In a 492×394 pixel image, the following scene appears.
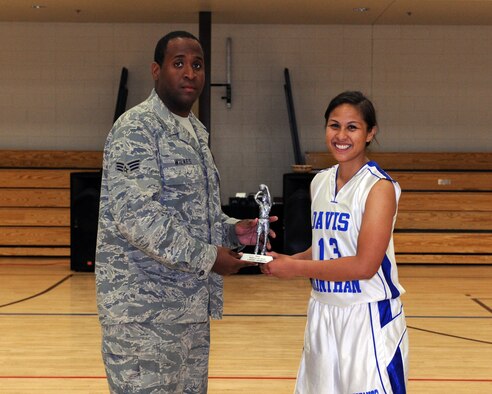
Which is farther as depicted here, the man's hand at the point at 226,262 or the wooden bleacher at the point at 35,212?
the wooden bleacher at the point at 35,212

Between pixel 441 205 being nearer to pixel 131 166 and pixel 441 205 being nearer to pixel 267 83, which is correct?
pixel 267 83

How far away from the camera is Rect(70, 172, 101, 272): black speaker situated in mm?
8992

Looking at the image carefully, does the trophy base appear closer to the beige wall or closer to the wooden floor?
the wooden floor

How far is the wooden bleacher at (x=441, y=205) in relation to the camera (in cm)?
987

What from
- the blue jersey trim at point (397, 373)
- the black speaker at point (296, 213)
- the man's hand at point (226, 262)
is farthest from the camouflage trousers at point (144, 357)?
the black speaker at point (296, 213)

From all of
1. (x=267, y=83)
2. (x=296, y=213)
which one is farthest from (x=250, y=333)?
(x=267, y=83)

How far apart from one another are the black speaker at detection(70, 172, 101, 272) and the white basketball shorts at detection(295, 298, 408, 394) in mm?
6613

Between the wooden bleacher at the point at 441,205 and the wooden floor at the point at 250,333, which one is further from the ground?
the wooden bleacher at the point at 441,205

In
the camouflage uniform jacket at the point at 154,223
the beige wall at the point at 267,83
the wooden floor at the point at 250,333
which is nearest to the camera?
the camouflage uniform jacket at the point at 154,223

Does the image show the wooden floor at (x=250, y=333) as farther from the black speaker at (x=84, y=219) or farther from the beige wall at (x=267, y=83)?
the beige wall at (x=267, y=83)

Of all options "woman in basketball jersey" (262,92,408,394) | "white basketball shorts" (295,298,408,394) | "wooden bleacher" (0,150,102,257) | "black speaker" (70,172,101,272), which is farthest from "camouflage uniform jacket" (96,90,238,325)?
"wooden bleacher" (0,150,102,257)

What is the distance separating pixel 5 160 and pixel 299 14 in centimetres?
418

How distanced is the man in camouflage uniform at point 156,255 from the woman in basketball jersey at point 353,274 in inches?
11.5

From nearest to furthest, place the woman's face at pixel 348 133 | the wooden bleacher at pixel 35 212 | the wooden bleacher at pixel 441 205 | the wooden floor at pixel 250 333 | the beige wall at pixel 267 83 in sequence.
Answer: the woman's face at pixel 348 133
the wooden floor at pixel 250 333
the wooden bleacher at pixel 441 205
the wooden bleacher at pixel 35 212
the beige wall at pixel 267 83
